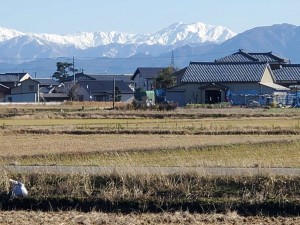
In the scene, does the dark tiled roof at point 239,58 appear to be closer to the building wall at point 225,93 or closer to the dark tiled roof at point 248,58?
the dark tiled roof at point 248,58

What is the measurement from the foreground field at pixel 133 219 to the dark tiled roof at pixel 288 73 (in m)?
58.2

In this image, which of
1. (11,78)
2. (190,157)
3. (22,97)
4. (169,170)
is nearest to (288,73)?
(22,97)

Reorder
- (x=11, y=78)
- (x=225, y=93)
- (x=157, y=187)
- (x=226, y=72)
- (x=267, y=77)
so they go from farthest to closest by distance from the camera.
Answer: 1. (x=11, y=78)
2. (x=267, y=77)
3. (x=226, y=72)
4. (x=225, y=93)
5. (x=157, y=187)

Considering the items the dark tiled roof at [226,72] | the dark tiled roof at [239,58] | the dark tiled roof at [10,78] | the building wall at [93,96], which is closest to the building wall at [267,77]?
the dark tiled roof at [226,72]

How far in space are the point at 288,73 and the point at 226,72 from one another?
9.77 metres

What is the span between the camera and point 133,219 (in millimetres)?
11398

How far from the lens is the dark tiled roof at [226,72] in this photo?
61.5 metres

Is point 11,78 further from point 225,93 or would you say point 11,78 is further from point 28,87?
point 225,93

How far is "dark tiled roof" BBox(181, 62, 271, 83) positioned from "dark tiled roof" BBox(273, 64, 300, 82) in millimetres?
6803

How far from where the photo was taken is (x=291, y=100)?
5822 centimetres

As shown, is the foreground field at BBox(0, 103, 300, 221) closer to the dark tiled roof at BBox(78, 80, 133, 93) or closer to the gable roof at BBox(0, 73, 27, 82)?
the dark tiled roof at BBox(78, 80, 133, 93)

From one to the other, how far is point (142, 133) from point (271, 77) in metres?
39.7

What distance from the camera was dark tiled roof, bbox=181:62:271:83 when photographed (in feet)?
202

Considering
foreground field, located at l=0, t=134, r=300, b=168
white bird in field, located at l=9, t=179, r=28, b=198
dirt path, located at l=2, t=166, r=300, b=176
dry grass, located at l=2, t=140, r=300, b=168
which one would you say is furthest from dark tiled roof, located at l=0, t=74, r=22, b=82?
white bird in field, located at l=9, t=179, r=28, b=198
